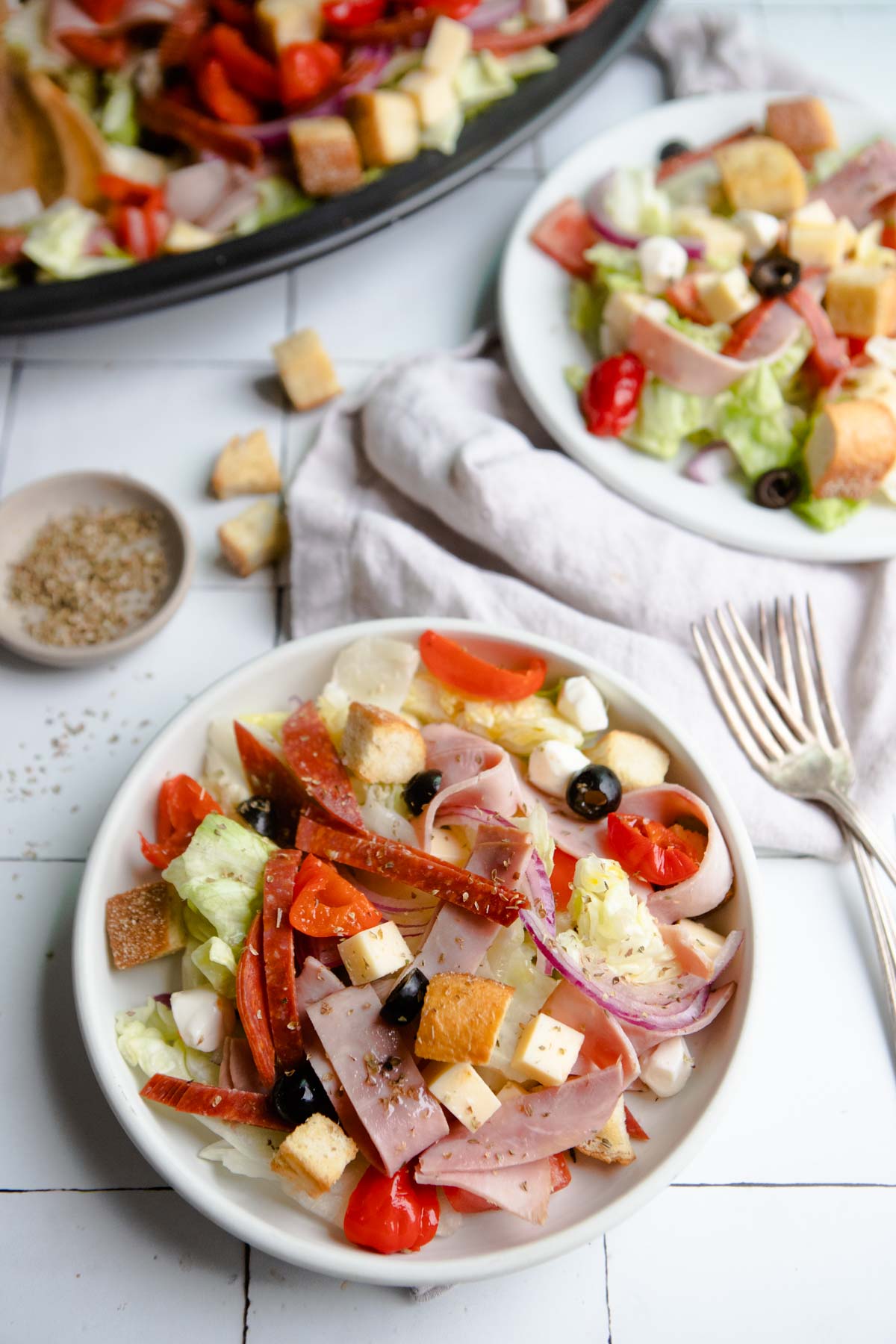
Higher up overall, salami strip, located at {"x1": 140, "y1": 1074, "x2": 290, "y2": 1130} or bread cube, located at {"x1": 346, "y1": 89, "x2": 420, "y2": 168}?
bread cube, located at {"x1": 346, "y1": 89, "x2": 420, "y2": 168}

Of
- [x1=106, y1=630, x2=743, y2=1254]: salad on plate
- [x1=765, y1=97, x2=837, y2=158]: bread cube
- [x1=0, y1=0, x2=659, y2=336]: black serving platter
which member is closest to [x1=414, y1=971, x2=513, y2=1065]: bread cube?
[x1=106, y1=630, x2=743, y2=1254]: salad on plate

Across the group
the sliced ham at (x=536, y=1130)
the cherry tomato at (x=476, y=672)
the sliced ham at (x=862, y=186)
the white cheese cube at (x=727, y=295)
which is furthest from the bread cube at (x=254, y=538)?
the sliced ham at (x=862, y=186)

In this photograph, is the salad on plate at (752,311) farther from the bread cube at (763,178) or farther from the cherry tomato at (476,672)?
the cherry tomato at (476,672)

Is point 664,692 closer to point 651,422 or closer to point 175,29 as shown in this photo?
point 651,422

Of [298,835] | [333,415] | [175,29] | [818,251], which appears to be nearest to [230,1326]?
[298,835]

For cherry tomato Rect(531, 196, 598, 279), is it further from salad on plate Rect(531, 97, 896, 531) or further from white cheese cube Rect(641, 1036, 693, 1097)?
white cheese cube Rect(641, 1036, 693, 1097)
